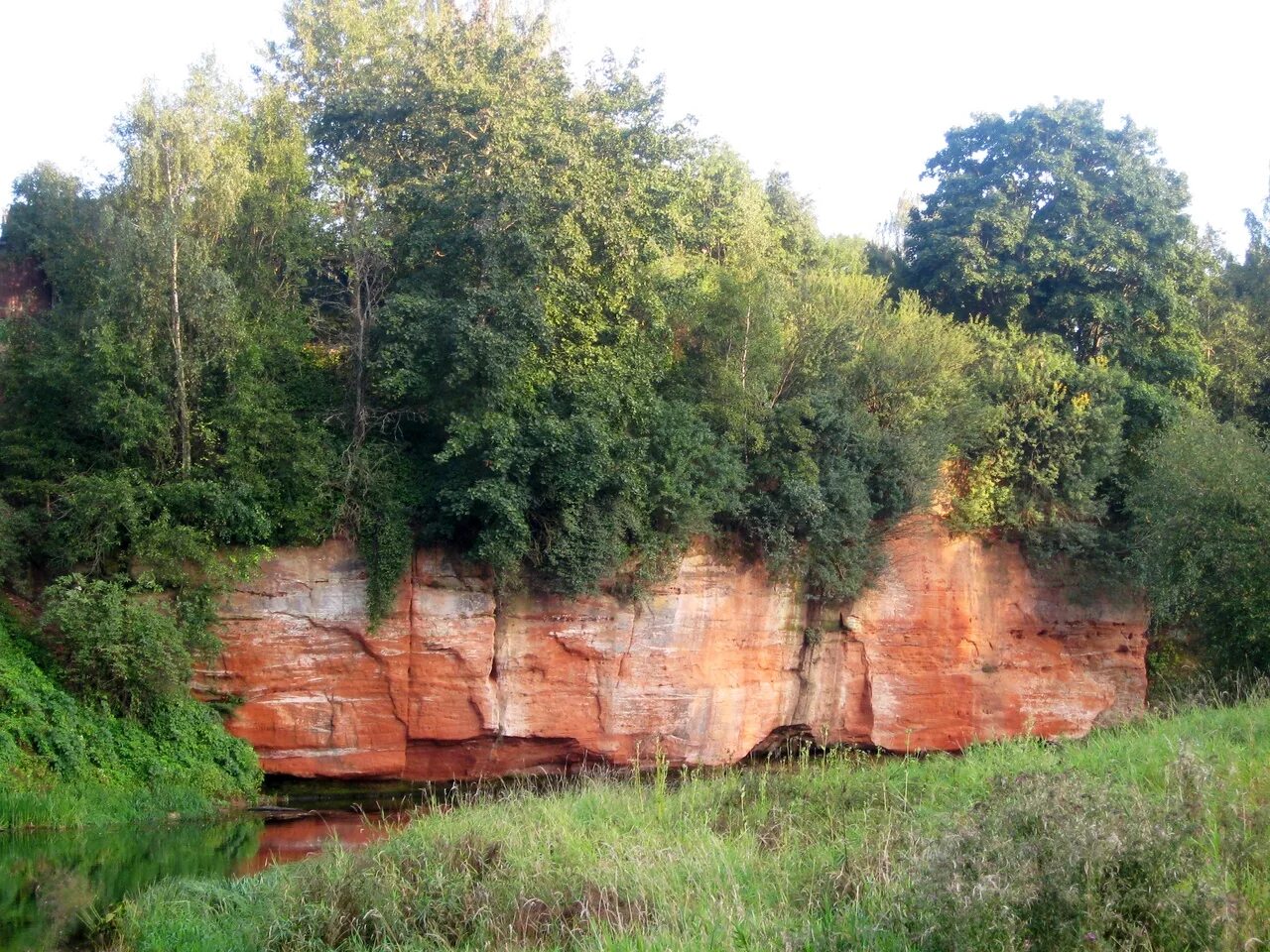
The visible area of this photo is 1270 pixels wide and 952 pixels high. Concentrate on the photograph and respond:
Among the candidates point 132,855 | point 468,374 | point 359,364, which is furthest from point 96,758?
point 468,374

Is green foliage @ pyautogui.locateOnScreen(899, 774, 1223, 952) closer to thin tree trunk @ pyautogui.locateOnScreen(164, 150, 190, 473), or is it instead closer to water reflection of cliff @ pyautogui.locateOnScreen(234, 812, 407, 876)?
water reflection of cliff @ pyautogui.locateOnScreen(234, 812, 407, 876)

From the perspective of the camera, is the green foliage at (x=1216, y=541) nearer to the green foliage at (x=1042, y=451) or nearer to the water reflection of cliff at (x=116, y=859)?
the green foliage at (x=1042, y=451)

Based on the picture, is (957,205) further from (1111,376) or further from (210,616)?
(210,616)

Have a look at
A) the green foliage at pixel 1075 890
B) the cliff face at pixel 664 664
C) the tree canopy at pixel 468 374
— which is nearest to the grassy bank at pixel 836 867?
the green foliage at pixel 1075 890

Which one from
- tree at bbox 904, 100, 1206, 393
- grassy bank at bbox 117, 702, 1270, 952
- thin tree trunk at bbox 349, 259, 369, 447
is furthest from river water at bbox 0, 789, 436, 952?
tree at bbox 904, 100, 1206, 393

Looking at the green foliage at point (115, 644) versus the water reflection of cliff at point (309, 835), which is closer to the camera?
the water reflection of cliff at point (309, 835)

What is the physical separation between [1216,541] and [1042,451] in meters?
5.74

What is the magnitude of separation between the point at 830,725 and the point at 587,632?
20.0ft

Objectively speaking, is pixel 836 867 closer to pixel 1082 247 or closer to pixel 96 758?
pixel 96 758

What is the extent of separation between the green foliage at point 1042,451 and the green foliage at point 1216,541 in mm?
2016

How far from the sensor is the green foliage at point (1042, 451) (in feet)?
78.9

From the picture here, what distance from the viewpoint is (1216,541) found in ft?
62.3

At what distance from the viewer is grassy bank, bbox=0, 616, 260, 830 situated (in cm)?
1636

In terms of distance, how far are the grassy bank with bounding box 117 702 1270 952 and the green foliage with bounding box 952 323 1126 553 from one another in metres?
10.7
